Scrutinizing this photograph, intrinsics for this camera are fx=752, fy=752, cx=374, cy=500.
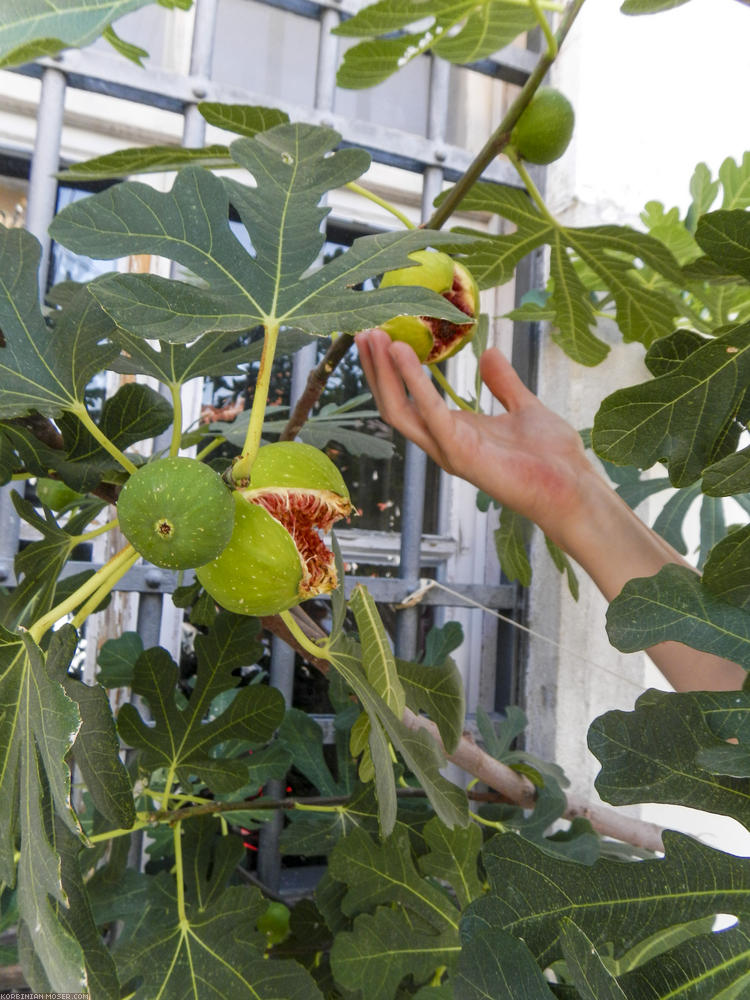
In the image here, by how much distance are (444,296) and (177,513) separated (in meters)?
0.35

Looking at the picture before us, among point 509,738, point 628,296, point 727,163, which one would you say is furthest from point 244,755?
point 727,163

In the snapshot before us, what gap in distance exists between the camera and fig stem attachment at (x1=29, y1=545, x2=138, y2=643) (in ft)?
1.52

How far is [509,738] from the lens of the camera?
123 centimetres

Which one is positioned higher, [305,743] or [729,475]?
[729,475]

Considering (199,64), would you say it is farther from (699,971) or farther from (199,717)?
(699,971)

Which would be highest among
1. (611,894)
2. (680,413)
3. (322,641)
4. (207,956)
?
(680,413)

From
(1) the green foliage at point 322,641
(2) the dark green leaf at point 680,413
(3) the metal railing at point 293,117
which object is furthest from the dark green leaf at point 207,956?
(2) the dark green leaf at point 680,413

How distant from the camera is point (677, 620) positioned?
544 mm

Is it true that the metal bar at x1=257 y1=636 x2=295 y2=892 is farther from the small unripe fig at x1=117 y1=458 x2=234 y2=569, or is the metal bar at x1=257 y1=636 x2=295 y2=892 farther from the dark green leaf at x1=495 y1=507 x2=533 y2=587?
the small unripe fig at x1=117 y1=458 x2=234 y2=569

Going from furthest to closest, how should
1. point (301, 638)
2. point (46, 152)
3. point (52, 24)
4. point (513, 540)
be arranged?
point (46, 152) → point (513, 540) → point (301, 638) → point (52, 24)

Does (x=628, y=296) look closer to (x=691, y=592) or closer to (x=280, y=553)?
(x=691, y=592)

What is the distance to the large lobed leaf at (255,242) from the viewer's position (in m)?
0.44

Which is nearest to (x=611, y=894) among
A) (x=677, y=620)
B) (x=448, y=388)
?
(x=677, y=620)

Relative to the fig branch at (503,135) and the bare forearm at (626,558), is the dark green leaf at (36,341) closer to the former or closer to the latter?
the fig branch at (503,135)
